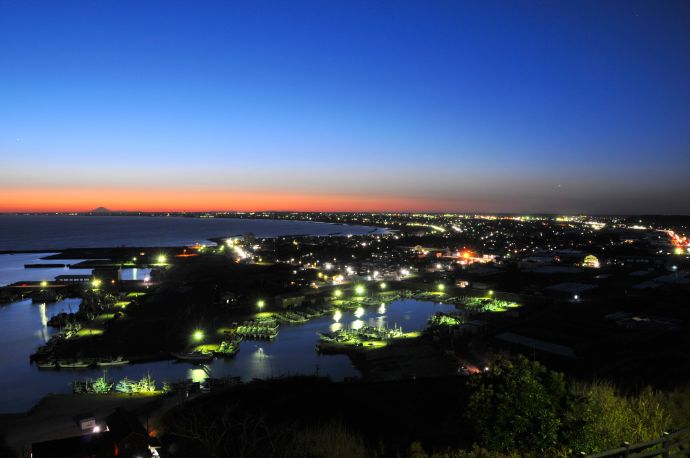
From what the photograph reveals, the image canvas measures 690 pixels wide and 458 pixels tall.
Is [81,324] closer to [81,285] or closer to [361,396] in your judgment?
[81,285]

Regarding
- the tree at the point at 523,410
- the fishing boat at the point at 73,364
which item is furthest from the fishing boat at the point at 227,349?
the tree at the point at 523,410

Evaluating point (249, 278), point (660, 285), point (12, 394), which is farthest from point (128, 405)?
point (660, 285)

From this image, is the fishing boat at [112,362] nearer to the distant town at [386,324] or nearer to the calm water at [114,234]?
the distant town at [386,324]

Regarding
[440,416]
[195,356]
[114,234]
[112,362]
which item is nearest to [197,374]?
[195,356]

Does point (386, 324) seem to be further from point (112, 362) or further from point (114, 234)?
point (114, 234)

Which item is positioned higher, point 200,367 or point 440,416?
point 440,416

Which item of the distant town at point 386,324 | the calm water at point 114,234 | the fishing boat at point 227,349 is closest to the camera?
the distant town at point 386,324
